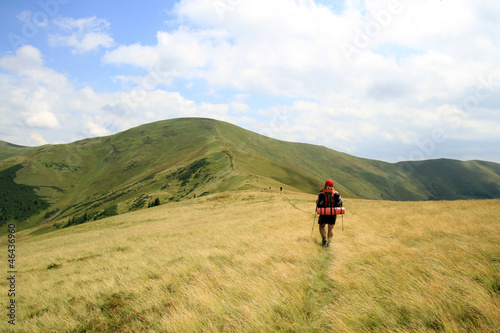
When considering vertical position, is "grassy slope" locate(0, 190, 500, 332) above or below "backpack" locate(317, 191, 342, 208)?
below

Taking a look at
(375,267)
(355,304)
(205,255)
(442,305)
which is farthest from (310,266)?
(205,255)

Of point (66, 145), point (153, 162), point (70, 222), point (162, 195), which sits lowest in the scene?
point (70, 222)

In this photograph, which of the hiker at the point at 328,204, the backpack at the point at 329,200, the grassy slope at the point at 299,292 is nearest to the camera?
the grassy slope at the point at 299,292

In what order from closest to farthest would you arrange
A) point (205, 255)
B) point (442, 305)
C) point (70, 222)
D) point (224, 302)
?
point (442, 305) < point (224, 302) < point (205, 255) < point (70, 222)

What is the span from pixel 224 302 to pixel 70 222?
4148 inches

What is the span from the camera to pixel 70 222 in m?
87.2

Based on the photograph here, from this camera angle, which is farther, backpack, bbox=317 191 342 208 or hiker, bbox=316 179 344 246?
backpack, bbox=317 191 342 208

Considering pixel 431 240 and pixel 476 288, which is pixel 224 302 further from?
pixel 431 240

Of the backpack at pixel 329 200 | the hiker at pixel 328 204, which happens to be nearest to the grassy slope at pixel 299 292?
the hiker at pixel 328 204

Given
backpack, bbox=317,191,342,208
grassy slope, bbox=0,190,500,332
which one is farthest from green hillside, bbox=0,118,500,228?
grassy slope, bbox=0,190,500,332

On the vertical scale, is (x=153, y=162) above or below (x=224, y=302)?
above

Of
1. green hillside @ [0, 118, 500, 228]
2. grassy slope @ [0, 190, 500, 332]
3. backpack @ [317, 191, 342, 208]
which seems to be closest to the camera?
grassy slope @ [0, 190, 500, 332]

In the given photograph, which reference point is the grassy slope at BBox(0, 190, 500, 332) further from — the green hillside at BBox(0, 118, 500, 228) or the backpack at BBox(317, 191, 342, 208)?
the green hillside at BBox(0, 118, 500, 228)

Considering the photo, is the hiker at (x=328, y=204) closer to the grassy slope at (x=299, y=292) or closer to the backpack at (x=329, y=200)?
the backpack at (x=329, y=200)
